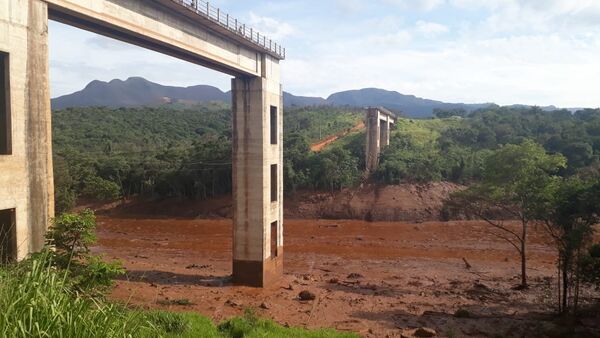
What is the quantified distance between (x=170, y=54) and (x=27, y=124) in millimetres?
7921

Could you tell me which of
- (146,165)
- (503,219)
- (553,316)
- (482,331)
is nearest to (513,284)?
(553,316)

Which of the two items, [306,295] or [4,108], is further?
[306,295]

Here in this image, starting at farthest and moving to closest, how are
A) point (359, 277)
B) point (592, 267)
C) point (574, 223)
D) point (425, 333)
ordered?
point (359, 277) < point (574, 223) < point (425, 333) < point (592, 267)

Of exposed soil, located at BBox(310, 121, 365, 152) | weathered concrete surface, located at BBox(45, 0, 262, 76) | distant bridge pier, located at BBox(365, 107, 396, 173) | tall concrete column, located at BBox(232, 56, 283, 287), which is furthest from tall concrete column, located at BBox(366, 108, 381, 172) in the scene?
weathered concrete surface, located at BBox(45, 0, 262, 76)

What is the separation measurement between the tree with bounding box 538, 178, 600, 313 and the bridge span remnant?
1182cm

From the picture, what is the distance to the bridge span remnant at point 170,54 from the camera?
10547 mm

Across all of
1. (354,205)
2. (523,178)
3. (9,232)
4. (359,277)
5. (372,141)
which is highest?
(372,141)

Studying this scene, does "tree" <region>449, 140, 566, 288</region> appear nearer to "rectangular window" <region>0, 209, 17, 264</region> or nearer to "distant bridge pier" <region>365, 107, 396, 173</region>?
"rectangular window" <region>0, 209, 17, 264</region>

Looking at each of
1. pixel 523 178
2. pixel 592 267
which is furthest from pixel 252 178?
pixel 592 267

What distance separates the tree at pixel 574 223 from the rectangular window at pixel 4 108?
16132mm

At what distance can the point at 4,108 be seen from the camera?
1053 centimetres

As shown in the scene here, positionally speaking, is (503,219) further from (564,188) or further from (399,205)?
(564,188)

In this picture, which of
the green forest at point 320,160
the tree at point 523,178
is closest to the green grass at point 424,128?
the green forest at point 320,160

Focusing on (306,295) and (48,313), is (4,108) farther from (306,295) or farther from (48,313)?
(306,295)
